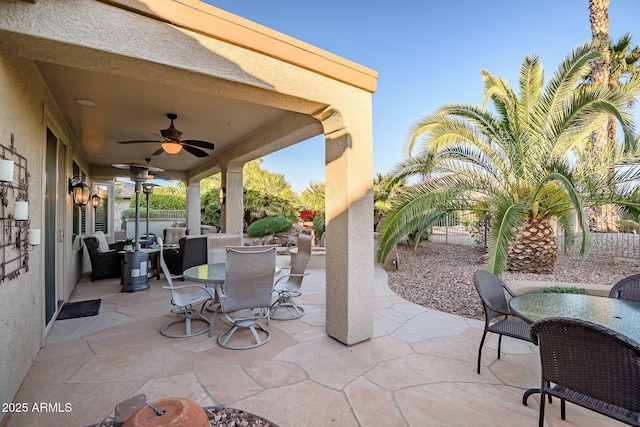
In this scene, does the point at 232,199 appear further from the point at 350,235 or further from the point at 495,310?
the point at 495,310

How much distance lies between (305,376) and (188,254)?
15.2ft

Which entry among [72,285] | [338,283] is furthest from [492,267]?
[72,285]

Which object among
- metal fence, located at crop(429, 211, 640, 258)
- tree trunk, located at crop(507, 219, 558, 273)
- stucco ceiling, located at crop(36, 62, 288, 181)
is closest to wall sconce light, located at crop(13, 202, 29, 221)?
stucco ceiling, located at crop(36, 62, 288, 181)

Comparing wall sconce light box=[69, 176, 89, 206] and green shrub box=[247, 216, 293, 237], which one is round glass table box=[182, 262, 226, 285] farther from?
green shrub box=[247, 216, 293, 237]

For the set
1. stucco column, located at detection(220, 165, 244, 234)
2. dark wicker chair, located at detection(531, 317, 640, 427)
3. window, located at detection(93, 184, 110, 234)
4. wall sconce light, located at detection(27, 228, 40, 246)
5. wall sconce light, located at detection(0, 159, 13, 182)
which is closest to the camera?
dark wicker chair, located at detection(531, 317, 640, 427)

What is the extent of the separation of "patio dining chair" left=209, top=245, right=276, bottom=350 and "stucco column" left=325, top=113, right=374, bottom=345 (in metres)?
0.77

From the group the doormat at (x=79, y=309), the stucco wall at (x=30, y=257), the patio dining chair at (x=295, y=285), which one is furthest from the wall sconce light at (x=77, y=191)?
the patio dining chair at (x=295, y=285)

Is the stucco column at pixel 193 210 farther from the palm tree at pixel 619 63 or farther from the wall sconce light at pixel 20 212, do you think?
the palm tree at pixel 619 63

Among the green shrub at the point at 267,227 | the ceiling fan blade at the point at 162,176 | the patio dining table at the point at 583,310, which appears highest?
the ceiling fan blade at the point at 162,176

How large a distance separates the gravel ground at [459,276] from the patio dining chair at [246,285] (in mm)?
2953

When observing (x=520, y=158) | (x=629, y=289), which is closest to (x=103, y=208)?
(x=520, y=158)

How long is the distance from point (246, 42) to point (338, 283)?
272cm

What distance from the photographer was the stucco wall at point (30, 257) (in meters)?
2.33

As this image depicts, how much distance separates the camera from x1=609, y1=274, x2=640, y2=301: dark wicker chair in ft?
10.2
